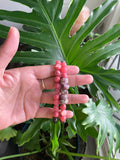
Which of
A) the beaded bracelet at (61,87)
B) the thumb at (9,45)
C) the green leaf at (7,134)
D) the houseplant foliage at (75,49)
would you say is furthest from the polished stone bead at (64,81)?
the green leaf at (7,134)

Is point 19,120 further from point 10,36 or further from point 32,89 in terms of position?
point 10,36

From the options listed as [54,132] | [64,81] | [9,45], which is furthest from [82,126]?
[9,45]

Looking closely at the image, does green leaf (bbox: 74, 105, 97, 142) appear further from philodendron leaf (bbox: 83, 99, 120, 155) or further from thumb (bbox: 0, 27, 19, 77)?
thumb (bbox: 0, 27, 19, 77)

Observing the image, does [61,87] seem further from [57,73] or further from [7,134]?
[7,134]

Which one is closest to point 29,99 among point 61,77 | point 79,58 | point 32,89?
point 32,89

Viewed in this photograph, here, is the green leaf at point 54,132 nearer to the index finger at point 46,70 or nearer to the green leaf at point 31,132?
the green leaf at point 31,132
